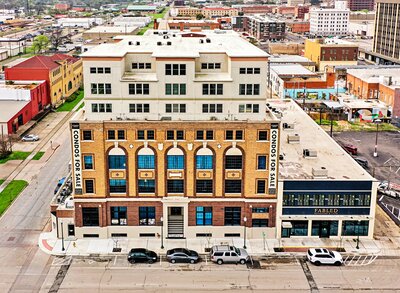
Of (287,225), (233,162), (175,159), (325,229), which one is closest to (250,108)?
(233,162)

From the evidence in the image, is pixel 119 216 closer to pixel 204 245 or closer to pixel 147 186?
pixel 147 186

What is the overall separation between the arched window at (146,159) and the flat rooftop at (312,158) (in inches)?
597

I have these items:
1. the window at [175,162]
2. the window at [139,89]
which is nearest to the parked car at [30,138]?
the window at [139,89]

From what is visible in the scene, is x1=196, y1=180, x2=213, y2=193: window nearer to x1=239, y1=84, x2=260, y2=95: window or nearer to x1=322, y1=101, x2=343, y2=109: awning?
x1=239, y1=84, x2=260, y2=95: window

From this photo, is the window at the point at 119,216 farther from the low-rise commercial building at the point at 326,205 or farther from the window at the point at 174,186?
the low-rise commercial building at the point at 326,205

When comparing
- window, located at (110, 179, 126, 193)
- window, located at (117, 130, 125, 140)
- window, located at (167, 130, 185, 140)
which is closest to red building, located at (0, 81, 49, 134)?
window, located at (110, 179, 126, 193)

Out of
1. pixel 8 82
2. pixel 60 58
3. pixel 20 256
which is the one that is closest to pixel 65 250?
pixel 20 256

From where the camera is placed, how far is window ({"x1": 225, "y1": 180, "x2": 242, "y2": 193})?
6098cm

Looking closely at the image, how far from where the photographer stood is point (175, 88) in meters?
59.7

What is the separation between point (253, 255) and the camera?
5781cm

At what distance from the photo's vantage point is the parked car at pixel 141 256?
5578cm

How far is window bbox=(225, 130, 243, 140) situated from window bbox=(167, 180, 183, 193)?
7407 mm

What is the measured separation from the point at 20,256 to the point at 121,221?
452 inches

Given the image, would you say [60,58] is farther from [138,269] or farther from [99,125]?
[138,269]
